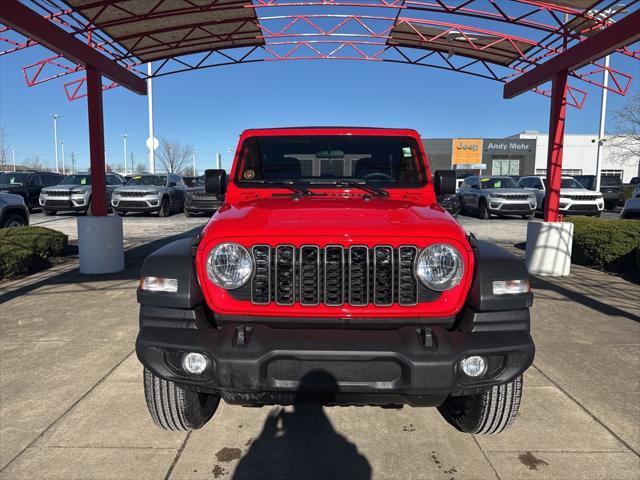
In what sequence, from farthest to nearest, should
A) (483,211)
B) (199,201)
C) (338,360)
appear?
1. (483,211)
2. (199,201)
3. (338,360)

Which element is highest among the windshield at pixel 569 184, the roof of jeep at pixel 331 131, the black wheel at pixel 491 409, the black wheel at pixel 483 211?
the roof of jeep at pixel 331 131

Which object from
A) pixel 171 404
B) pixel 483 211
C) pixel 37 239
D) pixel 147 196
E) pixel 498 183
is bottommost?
pixel 171 404

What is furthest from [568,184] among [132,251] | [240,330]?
[240,330]

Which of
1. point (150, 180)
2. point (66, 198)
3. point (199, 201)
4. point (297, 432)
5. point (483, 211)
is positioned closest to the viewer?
point (297, 432)

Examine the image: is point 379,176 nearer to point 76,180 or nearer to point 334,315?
point 334,315

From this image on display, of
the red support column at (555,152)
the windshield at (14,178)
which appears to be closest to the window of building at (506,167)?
the windshield at (14,178)

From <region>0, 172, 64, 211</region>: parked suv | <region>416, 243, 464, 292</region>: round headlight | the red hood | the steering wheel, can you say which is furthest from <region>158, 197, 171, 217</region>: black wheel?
<region>416, 243, 464, 292</region>: round headlight

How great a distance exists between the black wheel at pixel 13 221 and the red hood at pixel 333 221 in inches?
326

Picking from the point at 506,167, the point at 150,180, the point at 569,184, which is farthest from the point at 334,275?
the point at 506,167

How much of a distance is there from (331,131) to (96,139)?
5248mm

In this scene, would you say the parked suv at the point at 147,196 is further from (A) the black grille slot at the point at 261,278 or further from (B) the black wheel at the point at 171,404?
(A) the black grille slot at the point at 261,278

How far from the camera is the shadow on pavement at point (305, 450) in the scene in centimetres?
226

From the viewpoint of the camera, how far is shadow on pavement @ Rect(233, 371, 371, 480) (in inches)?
88.9

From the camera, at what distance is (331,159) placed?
3.71 m
